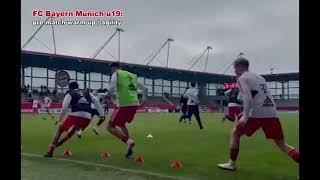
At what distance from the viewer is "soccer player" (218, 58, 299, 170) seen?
23.0ft

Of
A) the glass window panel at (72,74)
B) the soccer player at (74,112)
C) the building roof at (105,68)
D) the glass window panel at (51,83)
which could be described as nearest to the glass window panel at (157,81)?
the building roof at (105,68)

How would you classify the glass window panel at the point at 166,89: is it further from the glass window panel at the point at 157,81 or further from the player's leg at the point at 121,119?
the player's leg at the point at 121,119

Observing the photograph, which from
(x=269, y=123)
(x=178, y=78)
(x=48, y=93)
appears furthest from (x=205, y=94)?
(x=269, y=123)

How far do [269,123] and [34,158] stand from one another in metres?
4.67

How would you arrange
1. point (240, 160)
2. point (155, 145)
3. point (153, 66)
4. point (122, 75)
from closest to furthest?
point (240, 160) → point (122, 75) → point (155, 145) → point (153, 66)

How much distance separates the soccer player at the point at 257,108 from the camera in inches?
277

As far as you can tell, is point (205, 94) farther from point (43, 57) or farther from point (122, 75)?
point (122, 75)

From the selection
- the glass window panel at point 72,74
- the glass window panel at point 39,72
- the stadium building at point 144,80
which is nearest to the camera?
the stadium building at point 144,80

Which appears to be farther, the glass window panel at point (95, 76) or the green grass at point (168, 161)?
the glass window panel at point (95, 76)

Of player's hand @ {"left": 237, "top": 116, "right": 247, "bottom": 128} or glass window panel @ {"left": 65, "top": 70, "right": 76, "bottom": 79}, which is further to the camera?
glass window panel @ {"left": 65, "top": 70, "right": 76, "bottom": 79}

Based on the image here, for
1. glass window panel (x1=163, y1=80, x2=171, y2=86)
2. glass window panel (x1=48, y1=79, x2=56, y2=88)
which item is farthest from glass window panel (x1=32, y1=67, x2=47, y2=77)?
glass window panel (x1=163, y1=80, x2=171, y2=86)

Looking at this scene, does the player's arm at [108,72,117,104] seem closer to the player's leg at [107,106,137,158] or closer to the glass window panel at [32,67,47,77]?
the player's leg at [107,106,137,158]
